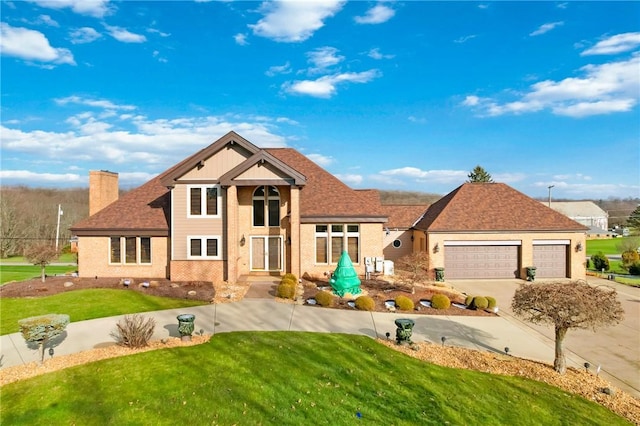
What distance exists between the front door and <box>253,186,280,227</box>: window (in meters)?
1.07

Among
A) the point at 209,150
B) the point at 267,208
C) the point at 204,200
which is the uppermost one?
the point at 209,150

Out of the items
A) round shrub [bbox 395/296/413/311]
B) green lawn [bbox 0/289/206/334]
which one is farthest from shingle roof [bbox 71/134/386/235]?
round shrub [bbox 395/296/413/311]

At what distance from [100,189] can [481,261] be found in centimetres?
2667

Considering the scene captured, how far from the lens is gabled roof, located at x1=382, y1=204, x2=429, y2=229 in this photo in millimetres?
29906

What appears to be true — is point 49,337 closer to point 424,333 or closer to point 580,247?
point 424,333

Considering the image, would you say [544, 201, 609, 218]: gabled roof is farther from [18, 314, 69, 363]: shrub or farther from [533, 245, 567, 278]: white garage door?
[18, 314, 69, 363]: shrub

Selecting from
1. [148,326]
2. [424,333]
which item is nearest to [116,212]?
[148,326]

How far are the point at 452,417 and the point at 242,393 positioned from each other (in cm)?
482

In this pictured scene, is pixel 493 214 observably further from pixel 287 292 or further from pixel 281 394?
pixel 281 394

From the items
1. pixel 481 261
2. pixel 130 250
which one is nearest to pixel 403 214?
pixel 481 261

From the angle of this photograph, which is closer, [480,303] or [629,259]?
[480,303]

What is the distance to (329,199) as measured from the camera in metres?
22.5

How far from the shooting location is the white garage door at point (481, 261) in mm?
23781

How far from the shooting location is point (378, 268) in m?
21.7
